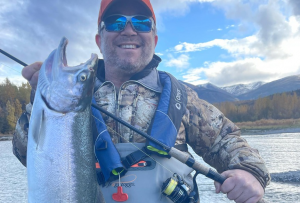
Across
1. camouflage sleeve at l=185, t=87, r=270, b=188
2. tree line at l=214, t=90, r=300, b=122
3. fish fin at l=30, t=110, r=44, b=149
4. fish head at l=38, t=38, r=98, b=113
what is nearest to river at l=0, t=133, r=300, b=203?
camouflage sleeve at l=185, t=87, r=270, b=188

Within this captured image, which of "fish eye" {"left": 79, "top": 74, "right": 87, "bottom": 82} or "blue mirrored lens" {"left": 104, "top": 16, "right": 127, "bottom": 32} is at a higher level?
"blue mirrored lens" {"left": 104, "top": 16, "right": 127, "bottom": 32}

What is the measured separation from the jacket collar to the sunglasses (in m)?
0.49

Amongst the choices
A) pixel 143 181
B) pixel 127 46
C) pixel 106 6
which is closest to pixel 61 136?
pixel 143 181

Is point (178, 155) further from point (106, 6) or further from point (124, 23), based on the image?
point (106, 6)

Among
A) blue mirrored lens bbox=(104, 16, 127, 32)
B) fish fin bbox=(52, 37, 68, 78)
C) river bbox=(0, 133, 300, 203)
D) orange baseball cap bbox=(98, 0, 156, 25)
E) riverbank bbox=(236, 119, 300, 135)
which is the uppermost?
orange baseball cap bbox=(98, 0, 156, 25)

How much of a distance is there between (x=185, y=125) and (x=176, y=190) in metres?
0.96

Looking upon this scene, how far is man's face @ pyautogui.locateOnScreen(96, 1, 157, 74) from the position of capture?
359cm

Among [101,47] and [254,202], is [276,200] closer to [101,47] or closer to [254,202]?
[254,202]

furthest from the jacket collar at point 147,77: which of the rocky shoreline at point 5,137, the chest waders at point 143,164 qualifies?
the rocky shoreline at point 5,137

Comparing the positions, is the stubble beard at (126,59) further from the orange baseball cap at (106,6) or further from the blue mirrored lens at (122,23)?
the orange baseball cap at (106,6)

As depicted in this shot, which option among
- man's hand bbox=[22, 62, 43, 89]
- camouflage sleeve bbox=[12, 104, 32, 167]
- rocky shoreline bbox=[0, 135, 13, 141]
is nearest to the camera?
man's hand bbox=[22, 62, 43, 89]

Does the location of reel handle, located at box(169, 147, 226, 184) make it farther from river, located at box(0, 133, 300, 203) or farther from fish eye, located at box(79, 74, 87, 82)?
river, located at box(0, 133, 300, 203)

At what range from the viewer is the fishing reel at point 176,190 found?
2799 millimetres

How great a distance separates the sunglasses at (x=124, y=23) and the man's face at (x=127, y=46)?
45mm
